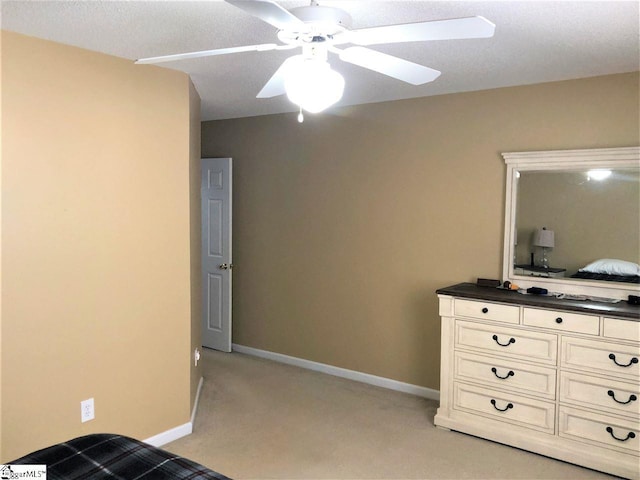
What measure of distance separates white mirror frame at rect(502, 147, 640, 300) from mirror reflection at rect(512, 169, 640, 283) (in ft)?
0.11

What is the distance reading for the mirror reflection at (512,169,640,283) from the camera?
3.32 m

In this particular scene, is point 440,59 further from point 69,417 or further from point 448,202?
point 69,417

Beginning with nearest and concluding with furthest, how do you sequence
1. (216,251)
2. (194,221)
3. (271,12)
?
(271,12), (194,221), (216,251)

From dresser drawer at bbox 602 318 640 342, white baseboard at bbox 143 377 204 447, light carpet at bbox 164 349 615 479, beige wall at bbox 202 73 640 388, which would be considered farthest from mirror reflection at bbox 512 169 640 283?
white baseboard at bbox 143 377 204 447

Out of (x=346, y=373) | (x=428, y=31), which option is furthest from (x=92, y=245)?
(x=346, y=373)

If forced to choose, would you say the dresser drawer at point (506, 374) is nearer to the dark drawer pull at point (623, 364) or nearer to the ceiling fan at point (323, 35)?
the dark drawer pull at point (623, 364)

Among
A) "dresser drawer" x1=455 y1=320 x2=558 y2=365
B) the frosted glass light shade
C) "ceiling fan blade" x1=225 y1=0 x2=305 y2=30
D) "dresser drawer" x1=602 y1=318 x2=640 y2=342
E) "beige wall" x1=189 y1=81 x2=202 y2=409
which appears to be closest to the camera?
"ceiling fan blade" x1=225 y1=0 x2=305 y2=30

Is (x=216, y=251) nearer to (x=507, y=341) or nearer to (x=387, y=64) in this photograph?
(x=507, y=341)

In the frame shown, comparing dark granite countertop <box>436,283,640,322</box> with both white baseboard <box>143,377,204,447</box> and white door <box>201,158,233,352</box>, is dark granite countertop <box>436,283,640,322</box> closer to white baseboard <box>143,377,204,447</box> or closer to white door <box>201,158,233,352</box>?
white baseboard <box>143,377,204,447</box>

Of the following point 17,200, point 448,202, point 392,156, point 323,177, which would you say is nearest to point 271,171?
point 323,177

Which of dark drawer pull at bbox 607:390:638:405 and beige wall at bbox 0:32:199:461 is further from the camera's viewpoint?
dark drawer pull at bbox 607:390:638:405

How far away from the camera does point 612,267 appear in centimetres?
337

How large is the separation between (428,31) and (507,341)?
2.26m

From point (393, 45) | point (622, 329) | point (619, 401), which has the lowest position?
point (619, 401)
